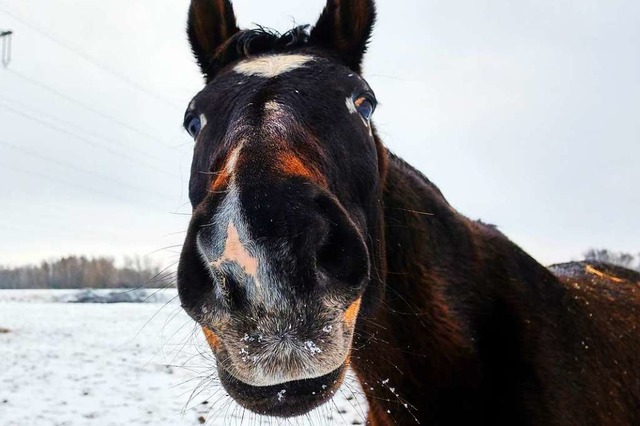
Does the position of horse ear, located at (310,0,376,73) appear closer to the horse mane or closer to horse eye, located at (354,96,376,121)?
the horse mane

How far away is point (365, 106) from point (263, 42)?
68cm

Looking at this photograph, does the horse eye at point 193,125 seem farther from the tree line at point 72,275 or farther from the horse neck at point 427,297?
the tree line at point 72,275

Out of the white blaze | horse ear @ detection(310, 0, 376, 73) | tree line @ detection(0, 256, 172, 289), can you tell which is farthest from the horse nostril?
tree line @ detection(0, 256, 172, 289)

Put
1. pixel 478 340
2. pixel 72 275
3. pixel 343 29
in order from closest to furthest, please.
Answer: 1. pixel 478 340
2. pixel 343 29
3. pixel 72 275

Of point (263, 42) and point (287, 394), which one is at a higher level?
point (263, 42)

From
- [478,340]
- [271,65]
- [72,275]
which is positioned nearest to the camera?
[271,65]

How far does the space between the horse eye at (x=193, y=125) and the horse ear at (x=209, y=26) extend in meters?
0.49

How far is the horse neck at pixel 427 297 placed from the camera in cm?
262

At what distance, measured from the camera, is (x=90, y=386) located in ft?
30.6

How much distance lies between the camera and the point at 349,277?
174 centimetres

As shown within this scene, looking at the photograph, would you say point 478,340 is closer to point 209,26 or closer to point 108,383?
point 209,26

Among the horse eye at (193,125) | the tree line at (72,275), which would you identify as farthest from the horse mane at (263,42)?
the tree line at (72,275)

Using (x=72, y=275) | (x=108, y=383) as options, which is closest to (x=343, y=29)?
(x=108, y=383)

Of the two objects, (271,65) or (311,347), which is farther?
(271,65)
